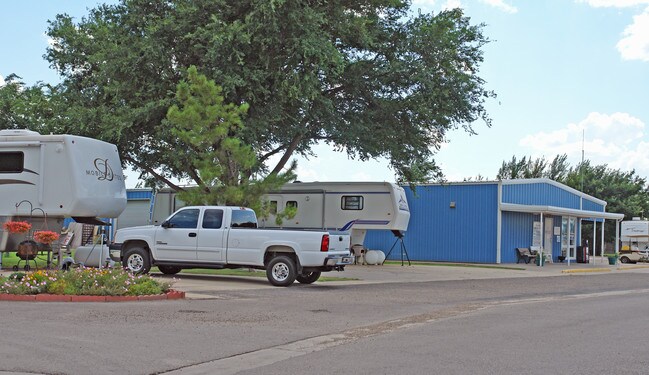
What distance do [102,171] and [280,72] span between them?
6386mm

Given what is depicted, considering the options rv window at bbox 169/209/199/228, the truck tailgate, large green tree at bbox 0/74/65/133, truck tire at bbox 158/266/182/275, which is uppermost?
large green tree at bbox 0/74/65/133

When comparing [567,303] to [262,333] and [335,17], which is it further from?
[335,17]

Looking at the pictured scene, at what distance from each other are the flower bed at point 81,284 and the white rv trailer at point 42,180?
5452 millimetres

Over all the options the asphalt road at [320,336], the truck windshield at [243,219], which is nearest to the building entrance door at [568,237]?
the asphalt road at [320,336]

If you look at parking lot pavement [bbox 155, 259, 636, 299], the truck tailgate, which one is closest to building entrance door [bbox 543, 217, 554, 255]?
parking lot pavement [bbox 155, 259, 636, 299]

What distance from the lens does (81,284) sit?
543 inches

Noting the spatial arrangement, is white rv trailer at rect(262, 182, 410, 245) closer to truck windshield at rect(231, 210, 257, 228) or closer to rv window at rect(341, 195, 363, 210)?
rv window at rect(341, 195, 363, 210)

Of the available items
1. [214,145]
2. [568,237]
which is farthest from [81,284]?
[568,237]

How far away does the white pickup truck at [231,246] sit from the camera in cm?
1816

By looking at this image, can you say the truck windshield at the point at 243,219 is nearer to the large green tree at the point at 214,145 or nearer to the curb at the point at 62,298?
the large green tree at the point at 214,145

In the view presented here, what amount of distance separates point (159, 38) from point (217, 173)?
5542mm

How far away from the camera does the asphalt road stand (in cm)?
822

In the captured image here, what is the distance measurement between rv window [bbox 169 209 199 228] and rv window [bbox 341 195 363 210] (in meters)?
11.2

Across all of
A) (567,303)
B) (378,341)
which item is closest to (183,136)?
(567,303)
